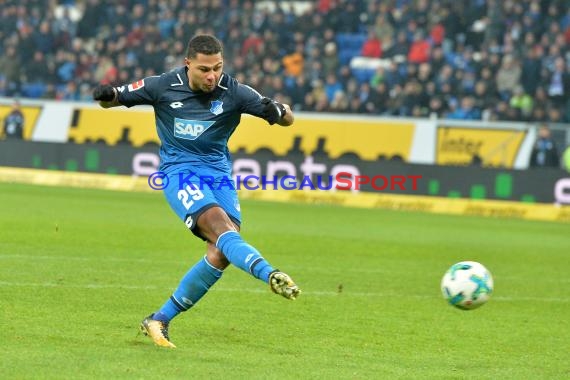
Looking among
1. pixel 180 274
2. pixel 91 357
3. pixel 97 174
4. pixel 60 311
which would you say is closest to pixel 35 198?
pixel 97 174


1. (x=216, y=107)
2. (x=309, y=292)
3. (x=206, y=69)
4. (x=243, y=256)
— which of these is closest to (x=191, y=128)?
(x=216, y=107)

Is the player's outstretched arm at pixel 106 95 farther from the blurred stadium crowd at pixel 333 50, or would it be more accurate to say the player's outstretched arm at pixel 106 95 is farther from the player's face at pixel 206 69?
the blurred stadium crowd at pixel 333 50

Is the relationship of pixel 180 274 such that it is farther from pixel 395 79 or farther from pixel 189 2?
pixel 189 2

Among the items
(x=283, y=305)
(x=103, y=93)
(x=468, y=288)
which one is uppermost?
(x=103, y=93)

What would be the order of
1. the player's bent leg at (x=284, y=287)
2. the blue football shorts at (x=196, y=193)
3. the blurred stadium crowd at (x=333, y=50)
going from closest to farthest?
1. the player's bent leg at (x=284, y=287)
2. the blue football shorts at (x=196, y=193)
3. the blurred stadium crowd at (x=333, y=50)

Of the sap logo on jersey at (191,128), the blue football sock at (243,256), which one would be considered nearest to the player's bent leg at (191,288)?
the blue football sock at (243,256)

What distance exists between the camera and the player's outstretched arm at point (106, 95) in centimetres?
789

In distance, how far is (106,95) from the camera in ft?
26.0

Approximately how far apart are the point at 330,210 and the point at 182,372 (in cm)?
1550

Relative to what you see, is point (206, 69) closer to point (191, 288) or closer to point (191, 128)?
point (191, 128)

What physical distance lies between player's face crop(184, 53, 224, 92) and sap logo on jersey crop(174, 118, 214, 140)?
0.84 feet

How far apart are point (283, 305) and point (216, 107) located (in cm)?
262

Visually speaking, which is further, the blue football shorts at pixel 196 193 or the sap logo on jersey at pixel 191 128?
the sap logo on jersey at pixel 191 128

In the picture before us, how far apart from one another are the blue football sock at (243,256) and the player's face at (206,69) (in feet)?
3.49
